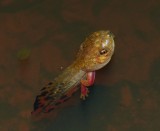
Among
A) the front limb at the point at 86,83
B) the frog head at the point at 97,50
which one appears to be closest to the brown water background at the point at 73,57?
the front limb at the point at 86,83

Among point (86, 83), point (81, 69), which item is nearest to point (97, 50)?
point (81, 69)

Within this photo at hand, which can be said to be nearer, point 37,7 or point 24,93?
point 24,93

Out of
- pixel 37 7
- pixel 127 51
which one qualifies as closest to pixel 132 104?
pixel 127 51

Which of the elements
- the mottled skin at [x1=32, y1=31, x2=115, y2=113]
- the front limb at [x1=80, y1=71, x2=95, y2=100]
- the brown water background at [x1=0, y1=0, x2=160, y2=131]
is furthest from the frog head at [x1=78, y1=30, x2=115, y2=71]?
the brown water background at [x1=0, y1=0, x2=160, y2=131]

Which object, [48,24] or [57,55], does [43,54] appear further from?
[48,24]

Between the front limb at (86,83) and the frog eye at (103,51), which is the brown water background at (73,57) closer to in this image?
the front limb at (86,83)

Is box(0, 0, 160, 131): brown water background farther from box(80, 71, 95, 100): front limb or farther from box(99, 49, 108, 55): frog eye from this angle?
box(99, 49, 108, 55): frog eye
